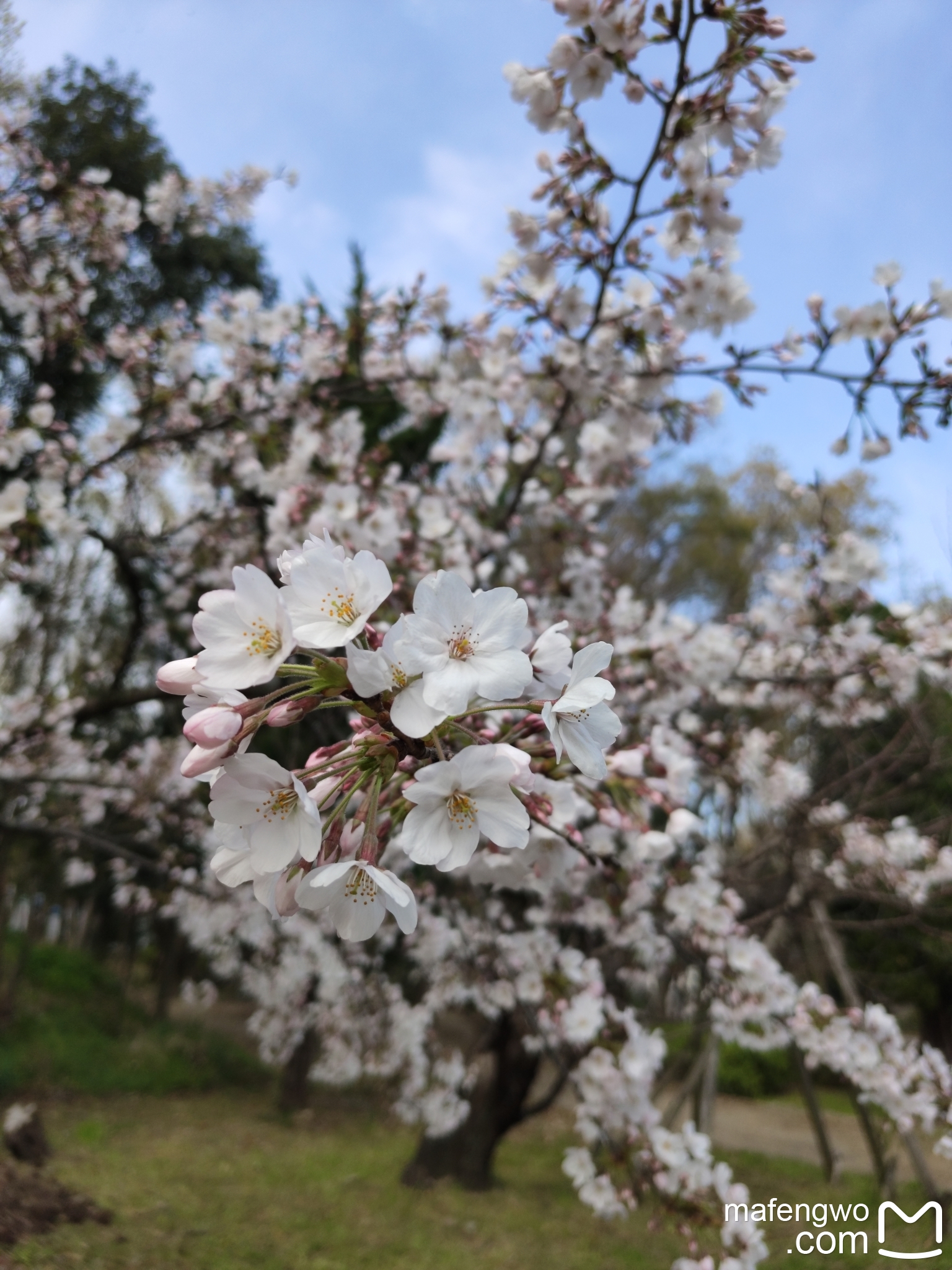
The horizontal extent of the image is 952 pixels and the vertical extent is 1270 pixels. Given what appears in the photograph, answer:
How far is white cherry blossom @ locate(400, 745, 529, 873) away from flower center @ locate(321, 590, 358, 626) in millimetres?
198

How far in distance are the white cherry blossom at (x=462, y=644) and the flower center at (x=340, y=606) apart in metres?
0.08

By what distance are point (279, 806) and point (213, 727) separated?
0.11 meters

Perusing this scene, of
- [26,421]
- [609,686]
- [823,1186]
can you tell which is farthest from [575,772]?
[823,1186]

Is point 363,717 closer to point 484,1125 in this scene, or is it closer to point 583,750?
point 583,750

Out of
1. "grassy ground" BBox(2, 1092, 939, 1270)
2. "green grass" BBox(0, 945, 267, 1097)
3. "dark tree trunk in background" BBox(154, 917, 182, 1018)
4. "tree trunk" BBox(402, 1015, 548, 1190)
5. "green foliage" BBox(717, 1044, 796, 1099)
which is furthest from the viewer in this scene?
"green foliage" BBox(717, 1044, 796, 1099)

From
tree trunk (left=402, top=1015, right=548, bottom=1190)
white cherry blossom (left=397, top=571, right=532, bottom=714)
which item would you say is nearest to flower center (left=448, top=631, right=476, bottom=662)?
white cherry blossom (left=397, top=571, right=532, bottom=714)

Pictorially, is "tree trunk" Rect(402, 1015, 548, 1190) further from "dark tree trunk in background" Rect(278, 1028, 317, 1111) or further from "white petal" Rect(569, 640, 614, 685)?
"white petal" Rect(569, 640, 614, 685)

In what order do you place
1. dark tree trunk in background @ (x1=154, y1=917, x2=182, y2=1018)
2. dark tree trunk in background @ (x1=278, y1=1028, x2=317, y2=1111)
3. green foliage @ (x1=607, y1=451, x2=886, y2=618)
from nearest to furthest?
1. dark tree trunk in background @ (x1=278, y1=1028, x2=317, y2=1111)
2. dark tree trunk in background @ (x1=154, y1=917, x2=182, y2=1018)
3. green foliage @ (x1=607, y1=451, x2=886, y2=618)

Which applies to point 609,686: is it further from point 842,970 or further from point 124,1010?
point 124,1010

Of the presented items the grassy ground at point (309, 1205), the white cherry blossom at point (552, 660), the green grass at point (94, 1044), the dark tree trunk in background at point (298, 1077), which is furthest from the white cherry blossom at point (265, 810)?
the dark tree trunk in background at point (298, 1077)

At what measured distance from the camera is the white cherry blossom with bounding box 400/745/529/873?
0.86m

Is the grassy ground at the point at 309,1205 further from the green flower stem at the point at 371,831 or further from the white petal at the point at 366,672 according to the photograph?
the white petal at the point at 366,672

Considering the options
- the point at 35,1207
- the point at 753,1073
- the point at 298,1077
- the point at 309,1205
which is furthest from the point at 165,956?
the point at 753,1073

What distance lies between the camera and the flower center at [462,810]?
0.90m
